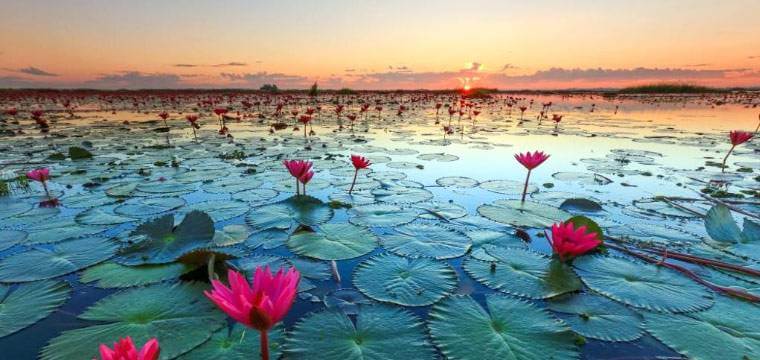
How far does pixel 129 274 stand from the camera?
2406mm

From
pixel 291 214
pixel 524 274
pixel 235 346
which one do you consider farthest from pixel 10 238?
pixel 524 274

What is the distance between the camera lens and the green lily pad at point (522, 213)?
345 centimetres

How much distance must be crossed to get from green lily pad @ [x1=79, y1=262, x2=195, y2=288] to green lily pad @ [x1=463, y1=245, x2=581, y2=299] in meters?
1.95

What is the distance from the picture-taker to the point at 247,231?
3184 mm

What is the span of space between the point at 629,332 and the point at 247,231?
2819 millimetres

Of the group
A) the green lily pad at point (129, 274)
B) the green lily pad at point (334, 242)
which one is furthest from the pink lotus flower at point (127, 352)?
the green lily pad at point (334, 242)

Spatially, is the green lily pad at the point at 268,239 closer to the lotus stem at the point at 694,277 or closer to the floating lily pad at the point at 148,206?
the floating lily pad at the point at 148,206

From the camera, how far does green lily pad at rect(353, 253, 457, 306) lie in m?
2.19

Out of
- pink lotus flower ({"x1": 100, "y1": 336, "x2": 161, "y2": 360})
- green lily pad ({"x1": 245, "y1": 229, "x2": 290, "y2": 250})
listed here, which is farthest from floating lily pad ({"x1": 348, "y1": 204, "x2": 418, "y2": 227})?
pink lotus flower ({"x1": 100, "y1": 336, "x2": 161, "y2": 360})

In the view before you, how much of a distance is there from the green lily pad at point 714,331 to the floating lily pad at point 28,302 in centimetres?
332

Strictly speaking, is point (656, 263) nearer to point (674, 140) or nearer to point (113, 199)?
point (113, 199)

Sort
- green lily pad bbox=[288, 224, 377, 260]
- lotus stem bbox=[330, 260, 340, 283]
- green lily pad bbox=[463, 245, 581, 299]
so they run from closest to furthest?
1. green lily pad bbox=[463, 245, 581, 299]
2. lotus stem bbox=[330, 260, 340, 283]
3. green lily pad bbox=[288, 224, 377, 260]

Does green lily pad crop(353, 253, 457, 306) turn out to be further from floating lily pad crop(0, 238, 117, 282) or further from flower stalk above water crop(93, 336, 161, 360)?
floating lily pad crop(0, 238, 117, 282)

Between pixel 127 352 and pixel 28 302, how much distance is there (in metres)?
1.80
